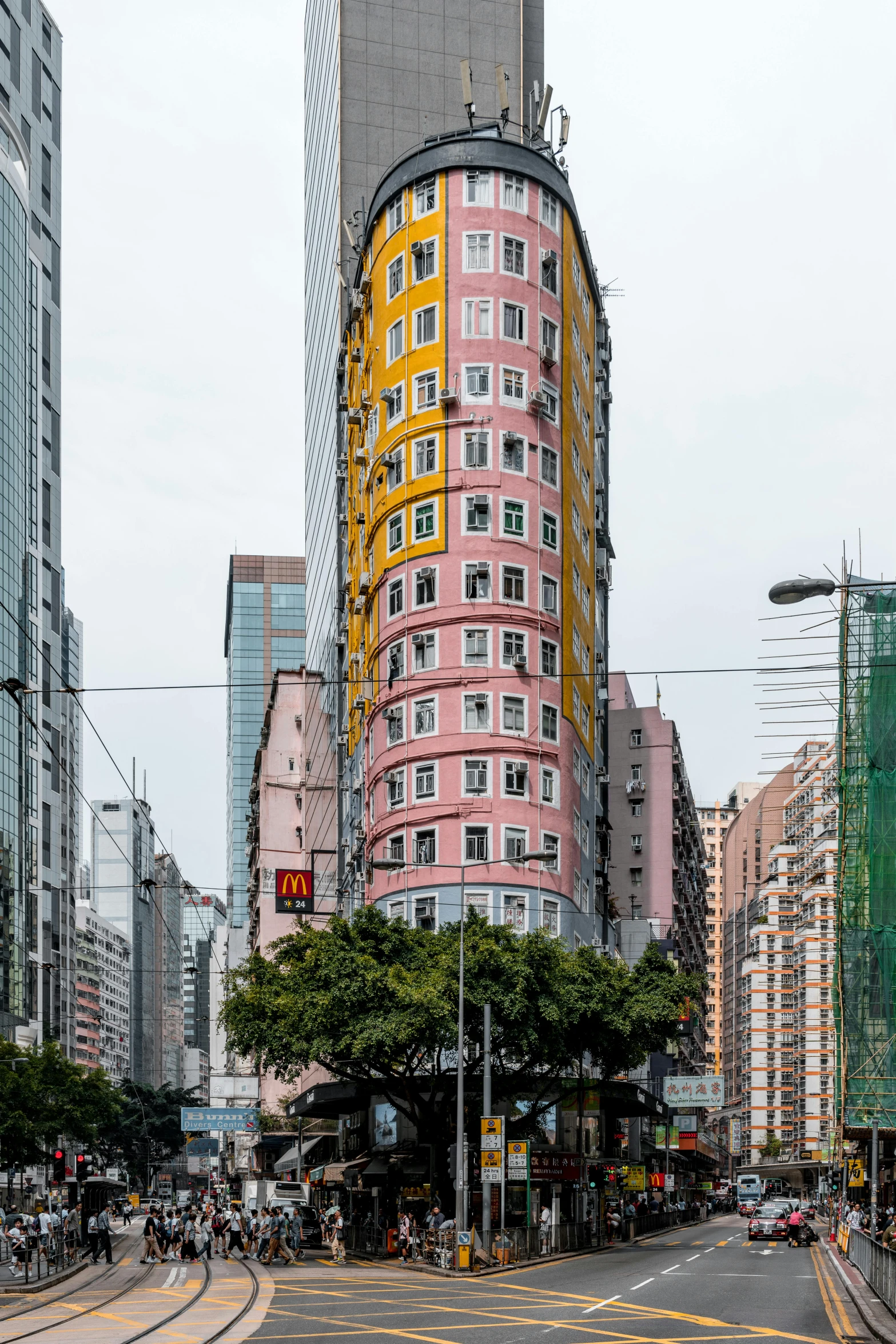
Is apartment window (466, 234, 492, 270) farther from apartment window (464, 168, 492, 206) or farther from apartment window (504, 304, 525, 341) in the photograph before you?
apartment window (504, 304, 525, 341)

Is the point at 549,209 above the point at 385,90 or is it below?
below

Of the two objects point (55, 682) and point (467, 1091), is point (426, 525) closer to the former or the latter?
point (467, 1091)

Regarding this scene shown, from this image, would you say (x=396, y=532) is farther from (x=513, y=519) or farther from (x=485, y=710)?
(x=485, y=710)

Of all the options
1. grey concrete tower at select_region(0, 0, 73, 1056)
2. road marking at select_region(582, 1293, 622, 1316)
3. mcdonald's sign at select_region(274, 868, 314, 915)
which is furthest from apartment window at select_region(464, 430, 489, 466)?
grey concrete tower at select_region(0, 0, 73, 1056)

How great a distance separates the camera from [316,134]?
356 feet

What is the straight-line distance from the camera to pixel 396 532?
63875 mm

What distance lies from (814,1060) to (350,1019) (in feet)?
381

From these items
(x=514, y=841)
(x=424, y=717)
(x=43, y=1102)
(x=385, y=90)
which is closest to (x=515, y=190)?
(x=424, y=717)

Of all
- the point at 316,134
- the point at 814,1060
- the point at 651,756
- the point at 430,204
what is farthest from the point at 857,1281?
the point at 814,1060

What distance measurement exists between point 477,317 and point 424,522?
856 cm

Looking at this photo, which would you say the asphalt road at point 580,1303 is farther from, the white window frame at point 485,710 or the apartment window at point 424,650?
the apartment window at point 424,650

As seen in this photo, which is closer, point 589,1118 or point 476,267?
point 476,267

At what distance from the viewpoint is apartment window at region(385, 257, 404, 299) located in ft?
215

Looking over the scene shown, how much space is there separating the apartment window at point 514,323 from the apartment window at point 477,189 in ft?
14.6
